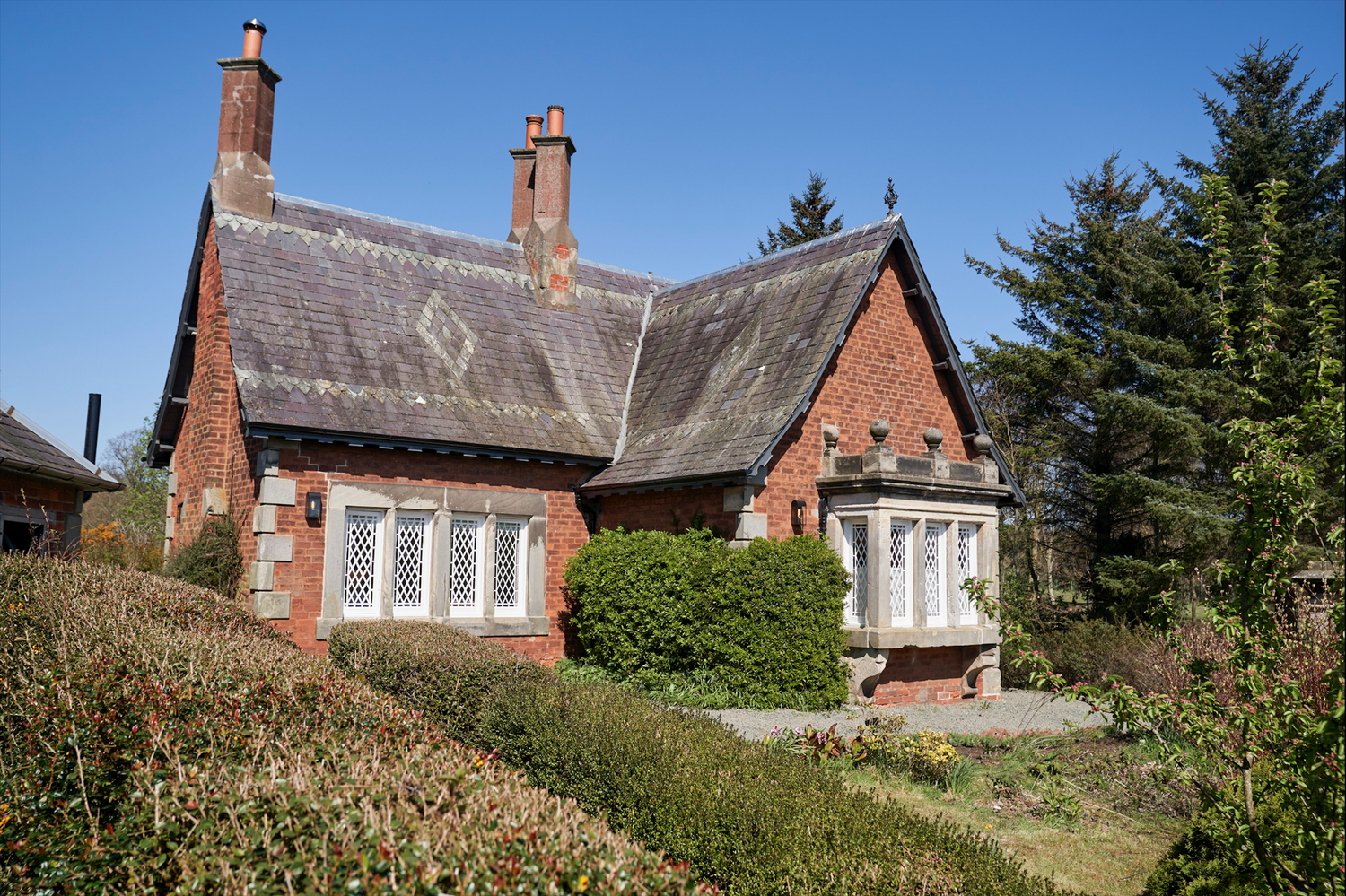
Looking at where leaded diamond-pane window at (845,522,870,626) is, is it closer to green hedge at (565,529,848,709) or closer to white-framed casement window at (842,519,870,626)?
white-framed casement window at (842,519,870,626)

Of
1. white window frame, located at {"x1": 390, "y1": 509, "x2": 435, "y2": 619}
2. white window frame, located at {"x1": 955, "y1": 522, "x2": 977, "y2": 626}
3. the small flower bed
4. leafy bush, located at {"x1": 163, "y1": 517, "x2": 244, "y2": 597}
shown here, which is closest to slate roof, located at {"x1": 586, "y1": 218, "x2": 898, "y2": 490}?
white window frame, located at {"x1": 390, "y1": 509, "x2": 435, "y2": 619}

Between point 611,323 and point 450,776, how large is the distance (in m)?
15.1

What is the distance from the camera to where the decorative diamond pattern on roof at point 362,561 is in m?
14.0

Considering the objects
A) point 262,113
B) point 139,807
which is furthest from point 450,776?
point 262,113

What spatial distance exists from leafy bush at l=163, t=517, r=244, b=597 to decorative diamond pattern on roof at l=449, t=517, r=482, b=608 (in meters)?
Answer: 2.94

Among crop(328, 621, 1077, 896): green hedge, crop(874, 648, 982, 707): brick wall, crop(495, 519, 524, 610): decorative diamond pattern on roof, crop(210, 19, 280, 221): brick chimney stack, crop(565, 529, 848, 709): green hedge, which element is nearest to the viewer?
crop(328, 621, 1077, 896): green hedge

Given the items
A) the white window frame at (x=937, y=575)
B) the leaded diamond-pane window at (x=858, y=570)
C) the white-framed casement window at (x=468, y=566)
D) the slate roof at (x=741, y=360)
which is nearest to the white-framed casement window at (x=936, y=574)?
Answer: the white window frame at (x=937, y=575)

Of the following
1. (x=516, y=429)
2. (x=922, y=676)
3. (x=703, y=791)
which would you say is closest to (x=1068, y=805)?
(x=703, y=791)

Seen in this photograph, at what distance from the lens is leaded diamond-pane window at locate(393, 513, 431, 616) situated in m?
14.3

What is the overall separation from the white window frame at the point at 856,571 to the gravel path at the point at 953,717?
1360 mm

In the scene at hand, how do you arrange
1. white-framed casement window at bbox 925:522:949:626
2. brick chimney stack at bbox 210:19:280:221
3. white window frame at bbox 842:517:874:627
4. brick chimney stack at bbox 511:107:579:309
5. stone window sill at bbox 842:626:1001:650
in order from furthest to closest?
brick chimney stack at bbox 511:107:579:309
brick chimney stack at bbox 210:19:280:221
white-framed casement window at bbox 925:522:949:626
white window frame at bbox 842:517:874:627
stone window sill at bbox 842:626:1001:650

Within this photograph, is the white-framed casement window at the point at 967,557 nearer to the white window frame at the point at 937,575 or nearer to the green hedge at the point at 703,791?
the white window frame at the point at 937,575

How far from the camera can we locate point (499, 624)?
14.8 meters

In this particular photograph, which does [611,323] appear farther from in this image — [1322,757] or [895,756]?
[1322,757]
